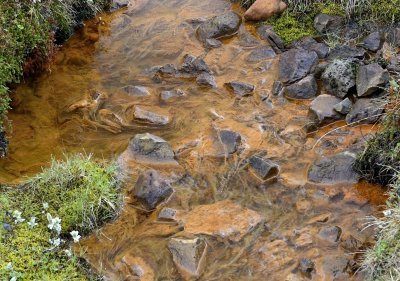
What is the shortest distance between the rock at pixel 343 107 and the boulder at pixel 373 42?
1333 mm

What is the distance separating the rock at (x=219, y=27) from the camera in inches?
349

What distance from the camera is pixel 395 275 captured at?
4.78 metres

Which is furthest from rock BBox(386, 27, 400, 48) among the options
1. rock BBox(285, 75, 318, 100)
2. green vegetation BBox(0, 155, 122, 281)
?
green vegetation BBox(0, 155, 122, 281)

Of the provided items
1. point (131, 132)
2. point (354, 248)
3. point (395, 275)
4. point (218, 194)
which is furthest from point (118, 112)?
point (395, 275)

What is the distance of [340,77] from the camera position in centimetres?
745

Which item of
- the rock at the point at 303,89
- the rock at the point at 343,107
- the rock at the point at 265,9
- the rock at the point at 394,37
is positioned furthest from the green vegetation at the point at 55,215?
the rock at the point at 394,37

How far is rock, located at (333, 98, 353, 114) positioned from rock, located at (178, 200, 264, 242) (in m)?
2.00

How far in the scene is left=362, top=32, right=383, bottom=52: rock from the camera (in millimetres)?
8094

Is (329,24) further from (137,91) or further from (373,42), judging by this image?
(137,91)

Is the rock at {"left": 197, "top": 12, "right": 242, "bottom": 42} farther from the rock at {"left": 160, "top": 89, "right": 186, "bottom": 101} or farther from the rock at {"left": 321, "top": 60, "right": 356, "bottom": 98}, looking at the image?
the rock at {"left": 321, "top": 60, "right": 356, "bottom": 98}

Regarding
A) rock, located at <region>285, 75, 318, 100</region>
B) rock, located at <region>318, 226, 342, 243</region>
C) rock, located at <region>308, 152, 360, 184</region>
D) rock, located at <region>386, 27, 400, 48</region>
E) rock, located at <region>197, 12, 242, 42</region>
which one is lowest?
rock, located at <region>318, 226, 342, 243</region>

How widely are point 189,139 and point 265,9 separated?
308cm

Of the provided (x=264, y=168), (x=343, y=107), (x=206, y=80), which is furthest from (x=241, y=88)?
(x=264, y=168)

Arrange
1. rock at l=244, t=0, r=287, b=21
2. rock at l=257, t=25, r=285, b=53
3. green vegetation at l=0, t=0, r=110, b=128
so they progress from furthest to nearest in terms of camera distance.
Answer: rock at l=244, t=0, r=287, b=21, rock at l=257, t=25, r=285, b=53, green vegetation at l=0, t=0, r=110, b=128
